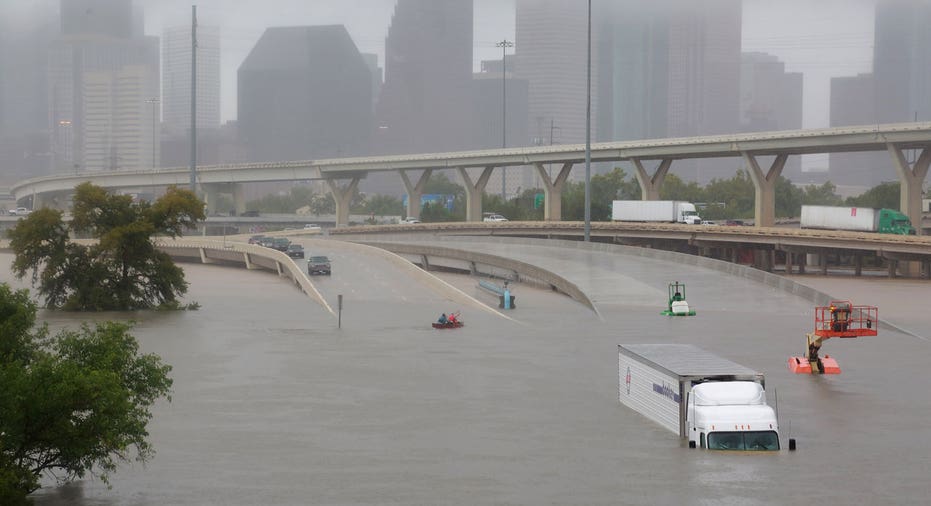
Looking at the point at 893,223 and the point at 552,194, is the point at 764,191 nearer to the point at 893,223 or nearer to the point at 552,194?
the point at 893,223

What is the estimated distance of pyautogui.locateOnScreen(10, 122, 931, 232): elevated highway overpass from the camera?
11419cm

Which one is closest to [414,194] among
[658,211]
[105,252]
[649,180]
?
[649,180]

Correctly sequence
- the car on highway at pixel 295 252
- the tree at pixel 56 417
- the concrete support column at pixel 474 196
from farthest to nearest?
1. the concrete support column at pixel 474 196
2. the car on highway at pixel 295 252
3. the tree at pixel 56 417

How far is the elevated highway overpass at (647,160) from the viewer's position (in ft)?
375

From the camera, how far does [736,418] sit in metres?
32.3

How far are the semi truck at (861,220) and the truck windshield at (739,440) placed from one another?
81394 millimetres

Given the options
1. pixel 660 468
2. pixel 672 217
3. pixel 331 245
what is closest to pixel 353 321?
pixel 660 468

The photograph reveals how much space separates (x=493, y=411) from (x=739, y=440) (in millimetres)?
10261

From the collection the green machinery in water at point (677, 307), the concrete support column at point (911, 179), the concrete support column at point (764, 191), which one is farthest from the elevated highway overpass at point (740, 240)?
the green machinery in water at point (677, 307)

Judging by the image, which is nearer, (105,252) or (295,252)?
(105,252)

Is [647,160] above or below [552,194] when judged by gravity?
above

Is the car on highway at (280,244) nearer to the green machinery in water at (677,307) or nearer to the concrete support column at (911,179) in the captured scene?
the green machinery in water at (677,307)

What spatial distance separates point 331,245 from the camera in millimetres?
118750

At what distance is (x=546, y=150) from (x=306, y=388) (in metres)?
111
